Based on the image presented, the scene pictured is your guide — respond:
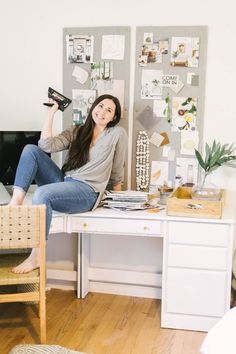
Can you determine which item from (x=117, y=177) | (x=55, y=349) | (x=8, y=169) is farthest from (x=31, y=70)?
(x=55, y=349)

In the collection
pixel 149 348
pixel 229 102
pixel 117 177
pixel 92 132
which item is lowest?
pixel 149 348

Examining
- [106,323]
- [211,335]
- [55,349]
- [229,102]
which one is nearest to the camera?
[211,335]

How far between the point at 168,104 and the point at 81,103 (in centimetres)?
58

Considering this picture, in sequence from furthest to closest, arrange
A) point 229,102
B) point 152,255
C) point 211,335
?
point 152,255
point 229,102
point 211,335

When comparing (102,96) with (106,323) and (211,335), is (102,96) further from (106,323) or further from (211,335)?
(211,335)

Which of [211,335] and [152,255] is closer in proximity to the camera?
[211,335]

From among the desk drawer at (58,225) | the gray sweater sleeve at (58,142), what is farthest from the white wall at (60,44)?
the desk drawer at (58,225)

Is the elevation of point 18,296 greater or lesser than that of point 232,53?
lesser

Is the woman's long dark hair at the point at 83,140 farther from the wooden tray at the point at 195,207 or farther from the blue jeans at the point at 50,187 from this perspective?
the wooden tray at the point at 195,207

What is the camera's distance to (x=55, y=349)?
2.49 metres

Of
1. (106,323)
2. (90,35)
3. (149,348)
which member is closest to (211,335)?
(149,348)

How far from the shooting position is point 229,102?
3107 mm

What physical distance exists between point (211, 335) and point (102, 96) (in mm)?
1830

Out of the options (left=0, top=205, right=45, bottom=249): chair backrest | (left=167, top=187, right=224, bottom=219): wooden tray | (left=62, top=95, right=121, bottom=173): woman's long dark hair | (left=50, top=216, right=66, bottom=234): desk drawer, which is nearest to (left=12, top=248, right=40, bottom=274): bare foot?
(left=0, top=205, right=45, bottom=249): chair backrest
